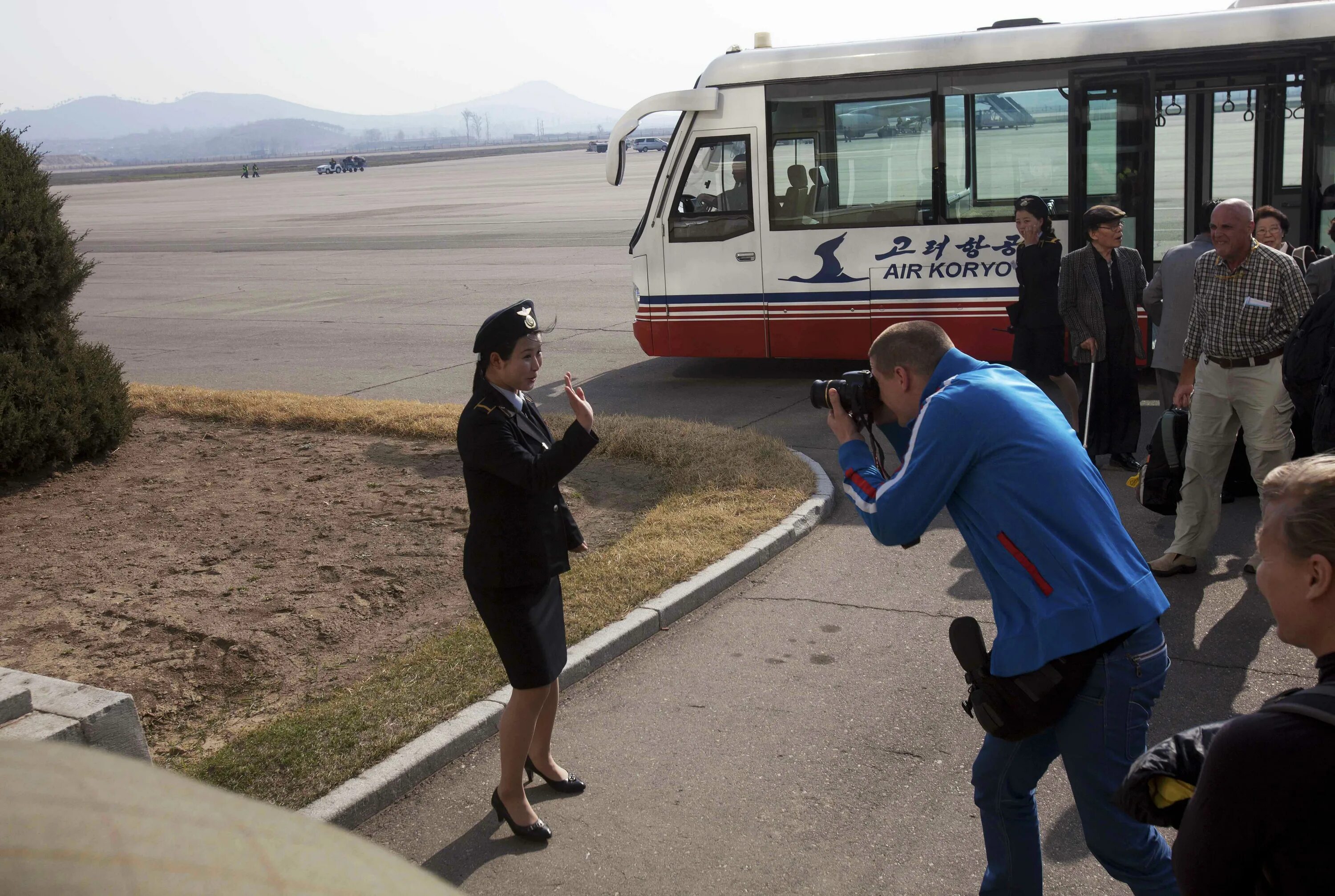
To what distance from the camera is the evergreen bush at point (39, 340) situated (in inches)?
355

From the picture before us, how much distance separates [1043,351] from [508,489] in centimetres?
591

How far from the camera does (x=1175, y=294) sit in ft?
26.9

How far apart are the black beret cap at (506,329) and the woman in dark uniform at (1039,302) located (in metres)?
5.59

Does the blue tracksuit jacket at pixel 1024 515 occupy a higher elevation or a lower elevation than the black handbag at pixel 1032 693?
higher

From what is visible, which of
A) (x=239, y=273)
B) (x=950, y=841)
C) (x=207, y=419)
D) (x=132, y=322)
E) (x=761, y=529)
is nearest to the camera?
(x=950, y=841)

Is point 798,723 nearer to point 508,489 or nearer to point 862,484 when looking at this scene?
point 508,489

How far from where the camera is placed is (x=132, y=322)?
2055 centimetres

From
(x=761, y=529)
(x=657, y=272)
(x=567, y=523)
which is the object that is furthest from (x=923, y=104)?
(x=567, y=523)

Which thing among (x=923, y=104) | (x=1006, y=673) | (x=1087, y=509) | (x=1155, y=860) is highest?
(x=923, y=104)

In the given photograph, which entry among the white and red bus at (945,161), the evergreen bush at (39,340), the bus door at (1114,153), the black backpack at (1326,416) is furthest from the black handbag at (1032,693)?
the bus door at (1114,153)

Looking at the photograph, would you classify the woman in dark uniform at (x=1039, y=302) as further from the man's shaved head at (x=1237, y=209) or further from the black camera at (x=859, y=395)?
the black camera at (x=859, y=395)

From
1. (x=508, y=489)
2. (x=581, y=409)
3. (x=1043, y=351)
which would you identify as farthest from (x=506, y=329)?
(x=1043, y=351)

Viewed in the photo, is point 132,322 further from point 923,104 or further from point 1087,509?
point 1087,509

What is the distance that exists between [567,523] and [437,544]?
3.43 meters
